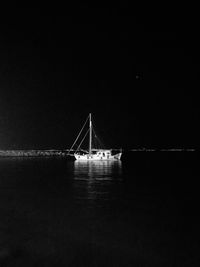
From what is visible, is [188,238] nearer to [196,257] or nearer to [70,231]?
[196,257]

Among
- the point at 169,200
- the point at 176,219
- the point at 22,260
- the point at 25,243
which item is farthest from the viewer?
the point at 169,200

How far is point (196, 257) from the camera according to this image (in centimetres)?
1702

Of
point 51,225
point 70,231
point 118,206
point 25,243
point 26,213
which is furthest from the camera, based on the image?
point 118,206

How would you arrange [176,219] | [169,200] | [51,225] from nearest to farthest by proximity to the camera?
[51,225] < [176,219] < [169,200]

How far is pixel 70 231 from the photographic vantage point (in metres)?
21.8

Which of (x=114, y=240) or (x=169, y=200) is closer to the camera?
(x=114, y=240)

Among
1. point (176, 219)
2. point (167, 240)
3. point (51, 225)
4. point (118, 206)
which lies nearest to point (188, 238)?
point (167, 240)

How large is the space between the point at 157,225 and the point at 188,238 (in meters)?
3.38

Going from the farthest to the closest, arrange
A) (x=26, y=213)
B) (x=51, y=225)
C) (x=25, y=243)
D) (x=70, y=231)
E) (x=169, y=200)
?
(x=169, y=200) < (x=26, y=213) < (x=51, y=225) < (x=70, y=231) < (x=25, y=243)

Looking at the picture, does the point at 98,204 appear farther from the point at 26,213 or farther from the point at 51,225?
the point at 51,225

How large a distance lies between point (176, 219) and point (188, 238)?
5031mm

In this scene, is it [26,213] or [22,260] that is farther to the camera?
[26,213]

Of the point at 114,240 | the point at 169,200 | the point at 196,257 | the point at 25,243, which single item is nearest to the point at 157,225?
the point at 114,240

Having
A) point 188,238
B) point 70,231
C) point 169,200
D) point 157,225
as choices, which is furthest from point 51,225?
point 169,200
